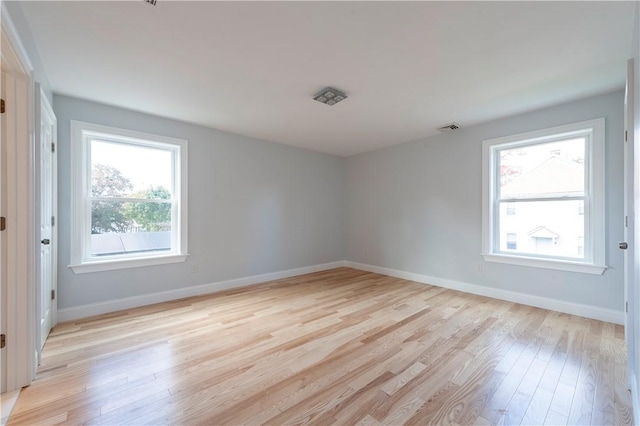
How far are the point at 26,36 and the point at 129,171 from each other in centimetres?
175

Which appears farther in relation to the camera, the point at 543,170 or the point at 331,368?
the point at 543,170

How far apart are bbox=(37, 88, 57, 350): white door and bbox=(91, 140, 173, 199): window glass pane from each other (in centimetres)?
44

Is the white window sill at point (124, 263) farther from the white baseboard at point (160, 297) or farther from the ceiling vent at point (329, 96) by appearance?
the ceiling vent at point (329, 96)

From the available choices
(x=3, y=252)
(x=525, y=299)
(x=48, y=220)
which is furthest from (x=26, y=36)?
(x=525, y=299)

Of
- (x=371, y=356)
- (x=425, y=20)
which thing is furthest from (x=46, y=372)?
(x=425, y=20)

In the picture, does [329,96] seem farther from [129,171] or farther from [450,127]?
[129,171]

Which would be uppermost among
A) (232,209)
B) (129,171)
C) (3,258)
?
Answer: (129,171)

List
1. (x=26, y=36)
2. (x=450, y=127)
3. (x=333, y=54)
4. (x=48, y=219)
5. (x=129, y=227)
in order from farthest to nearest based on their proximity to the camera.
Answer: (x=450, y=127) < (x=129, y=227) < (x=48, y=219) < (x=333, y=54) < (x=26, y=36)

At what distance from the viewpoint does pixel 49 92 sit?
2629 millimetres

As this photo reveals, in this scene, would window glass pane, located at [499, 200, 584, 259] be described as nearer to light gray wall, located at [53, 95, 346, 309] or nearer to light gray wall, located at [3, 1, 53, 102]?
light gray wall, located at [53, 95, 346, 309]

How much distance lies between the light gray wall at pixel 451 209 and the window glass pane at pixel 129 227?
354 cm

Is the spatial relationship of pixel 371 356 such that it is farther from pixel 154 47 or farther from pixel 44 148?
pixel 44 148

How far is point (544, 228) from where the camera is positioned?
3.37 m

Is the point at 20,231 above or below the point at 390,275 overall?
above
